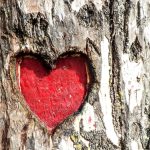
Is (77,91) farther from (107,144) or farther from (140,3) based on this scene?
(140,3)

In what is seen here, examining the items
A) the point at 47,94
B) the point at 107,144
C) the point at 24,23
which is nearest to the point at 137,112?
the point at 107,144

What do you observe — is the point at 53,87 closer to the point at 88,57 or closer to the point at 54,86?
the point at 54,86

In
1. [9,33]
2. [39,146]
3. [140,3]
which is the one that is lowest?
[39,146]
